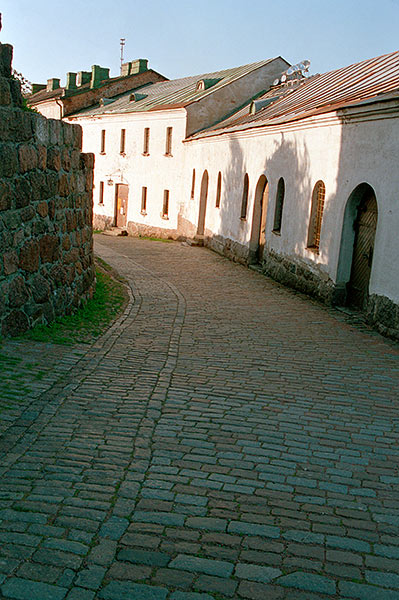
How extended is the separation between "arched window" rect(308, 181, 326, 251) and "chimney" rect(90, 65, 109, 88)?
101 feet

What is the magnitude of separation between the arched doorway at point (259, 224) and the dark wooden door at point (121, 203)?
17.3m

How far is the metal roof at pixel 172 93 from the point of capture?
30.7 metres

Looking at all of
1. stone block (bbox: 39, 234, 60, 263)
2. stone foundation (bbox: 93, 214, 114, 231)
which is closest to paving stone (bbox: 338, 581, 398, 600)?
stone block (bbox: 39, 234, 60, 263)

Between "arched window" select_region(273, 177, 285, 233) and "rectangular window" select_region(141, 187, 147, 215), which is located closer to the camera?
"arched window" select_region(273, 177, 285, 233)

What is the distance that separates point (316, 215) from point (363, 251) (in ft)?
8.68

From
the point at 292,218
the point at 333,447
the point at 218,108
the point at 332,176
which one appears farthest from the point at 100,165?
the point at 333,447

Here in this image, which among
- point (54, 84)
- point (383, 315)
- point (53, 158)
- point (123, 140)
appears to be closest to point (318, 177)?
point (383, 315)

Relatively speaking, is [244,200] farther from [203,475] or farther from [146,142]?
[203,475]

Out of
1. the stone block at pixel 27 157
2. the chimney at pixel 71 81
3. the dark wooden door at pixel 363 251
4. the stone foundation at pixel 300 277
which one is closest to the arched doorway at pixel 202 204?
the stone foundation at pixel 300 277

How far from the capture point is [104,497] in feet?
14.3

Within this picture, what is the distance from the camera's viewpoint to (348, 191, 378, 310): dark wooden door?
1227cm

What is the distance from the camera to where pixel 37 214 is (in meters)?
8.66

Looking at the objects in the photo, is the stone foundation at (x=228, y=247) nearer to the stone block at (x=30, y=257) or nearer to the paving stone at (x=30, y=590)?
the stone block at (x=30, y=257)

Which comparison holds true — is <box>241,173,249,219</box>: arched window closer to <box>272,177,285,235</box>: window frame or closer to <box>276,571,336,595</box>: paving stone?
<box>272,177,285,235</box>: window frame
